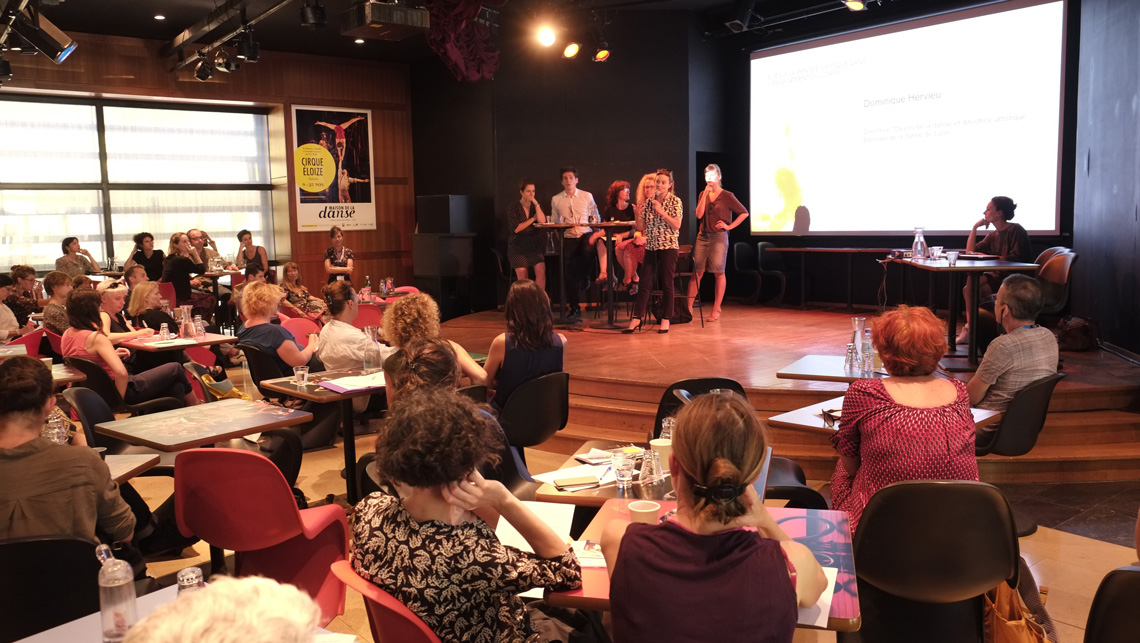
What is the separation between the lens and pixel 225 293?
35.8ft

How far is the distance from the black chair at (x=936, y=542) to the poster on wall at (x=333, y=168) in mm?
11606

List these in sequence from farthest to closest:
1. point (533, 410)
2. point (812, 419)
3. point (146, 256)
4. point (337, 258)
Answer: point (337, 258) → point (146, 256) → point (533, 410) → point (812, 419)

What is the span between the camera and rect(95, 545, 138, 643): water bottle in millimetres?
1805

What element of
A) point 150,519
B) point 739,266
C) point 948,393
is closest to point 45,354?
point 150,519

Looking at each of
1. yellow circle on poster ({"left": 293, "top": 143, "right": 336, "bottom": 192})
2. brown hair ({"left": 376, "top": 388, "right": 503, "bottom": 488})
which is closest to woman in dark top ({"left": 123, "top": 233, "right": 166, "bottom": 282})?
yellow circle on poster ({"left": 293, "top": 143, "right": 336, "bottom": 192})

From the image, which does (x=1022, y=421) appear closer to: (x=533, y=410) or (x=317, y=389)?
(x=533, y=410)

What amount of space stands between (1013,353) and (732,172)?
7.89 m

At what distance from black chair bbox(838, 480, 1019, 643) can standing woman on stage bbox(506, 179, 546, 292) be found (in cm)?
780

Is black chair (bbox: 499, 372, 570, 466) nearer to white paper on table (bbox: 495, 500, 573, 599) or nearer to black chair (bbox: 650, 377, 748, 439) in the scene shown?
black chair (bbox: 650, 377, 748, 439)

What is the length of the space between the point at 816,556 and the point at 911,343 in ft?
3.35

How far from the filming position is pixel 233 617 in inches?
37.2

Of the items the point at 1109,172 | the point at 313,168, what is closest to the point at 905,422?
the point at 1109,172

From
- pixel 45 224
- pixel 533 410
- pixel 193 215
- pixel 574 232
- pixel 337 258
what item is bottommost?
pixel 533 410

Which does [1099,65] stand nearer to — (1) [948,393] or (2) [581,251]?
(2) [581,251]
